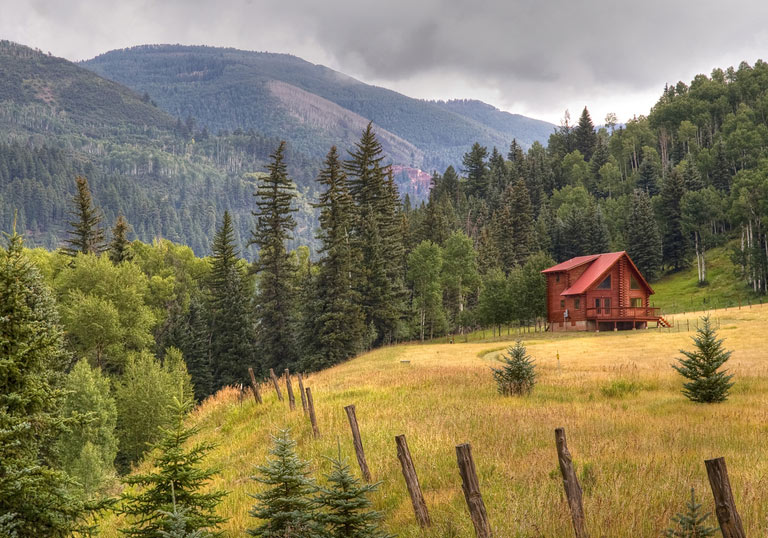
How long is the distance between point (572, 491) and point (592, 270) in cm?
5919

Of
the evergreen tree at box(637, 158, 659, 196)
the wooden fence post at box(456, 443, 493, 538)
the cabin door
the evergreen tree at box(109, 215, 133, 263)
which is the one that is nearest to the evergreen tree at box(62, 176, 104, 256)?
the evergreen tree at box(109, 215, 133, 263)

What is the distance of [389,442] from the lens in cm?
1328

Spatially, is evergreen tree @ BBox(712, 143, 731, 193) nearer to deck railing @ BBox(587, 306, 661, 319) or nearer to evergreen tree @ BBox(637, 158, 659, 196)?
evergreen tree @ BBox(637, 158, 659, 196)

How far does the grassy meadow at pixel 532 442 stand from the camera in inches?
317

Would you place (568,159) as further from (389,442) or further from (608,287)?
(389,442)

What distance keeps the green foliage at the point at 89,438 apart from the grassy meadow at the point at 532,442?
13.9m

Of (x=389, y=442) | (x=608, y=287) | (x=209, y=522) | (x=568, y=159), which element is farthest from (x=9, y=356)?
(x=568, y=159)

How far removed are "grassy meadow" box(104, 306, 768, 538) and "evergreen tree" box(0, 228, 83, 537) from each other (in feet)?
10.6

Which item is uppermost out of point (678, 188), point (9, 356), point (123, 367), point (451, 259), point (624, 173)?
point (624, 173)

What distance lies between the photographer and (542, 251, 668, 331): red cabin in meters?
58.6

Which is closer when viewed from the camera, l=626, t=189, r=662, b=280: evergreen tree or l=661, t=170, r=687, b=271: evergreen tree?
l=626, t=189, r=662, b=280: evergreen tree

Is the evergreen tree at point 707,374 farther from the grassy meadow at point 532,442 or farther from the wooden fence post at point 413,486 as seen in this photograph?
the wooden fence post at point 413,486

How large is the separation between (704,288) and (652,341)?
151 feet

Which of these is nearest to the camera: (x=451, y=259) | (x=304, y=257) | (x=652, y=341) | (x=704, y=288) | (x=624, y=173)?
(x=652, y=341)
